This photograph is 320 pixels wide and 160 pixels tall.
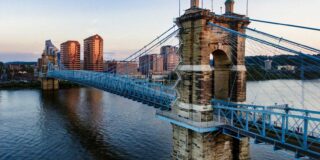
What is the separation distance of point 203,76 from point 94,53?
111 m

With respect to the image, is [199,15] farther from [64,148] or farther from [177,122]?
[64,148]

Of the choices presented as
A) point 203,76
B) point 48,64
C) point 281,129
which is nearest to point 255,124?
point 281,129

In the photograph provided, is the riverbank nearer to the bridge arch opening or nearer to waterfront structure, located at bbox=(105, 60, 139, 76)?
waterfront structure, located at bbox=(105, 60, 139, 76)

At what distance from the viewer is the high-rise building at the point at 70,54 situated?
15175cm

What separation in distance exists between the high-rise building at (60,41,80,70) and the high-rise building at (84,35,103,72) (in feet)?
68.5

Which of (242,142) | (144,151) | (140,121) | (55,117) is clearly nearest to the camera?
(242,142)

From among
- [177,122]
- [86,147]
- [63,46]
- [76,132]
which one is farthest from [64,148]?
[63,46]

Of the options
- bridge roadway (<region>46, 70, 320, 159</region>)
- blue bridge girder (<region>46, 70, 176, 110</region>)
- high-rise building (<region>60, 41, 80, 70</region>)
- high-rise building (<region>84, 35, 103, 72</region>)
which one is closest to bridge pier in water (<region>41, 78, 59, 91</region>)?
high-rise building (<region>84, 35, 103, 72</region>)

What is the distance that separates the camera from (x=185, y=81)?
18.9 meters

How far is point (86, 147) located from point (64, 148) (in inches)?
96.2

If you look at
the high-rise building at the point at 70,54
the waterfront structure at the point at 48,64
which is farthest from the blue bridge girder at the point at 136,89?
the high-rise building at the point at 70,54

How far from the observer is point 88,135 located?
35.4 metres

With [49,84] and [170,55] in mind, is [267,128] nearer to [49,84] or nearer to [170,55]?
[170,55]

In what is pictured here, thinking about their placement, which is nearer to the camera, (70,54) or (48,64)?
(48,64)
